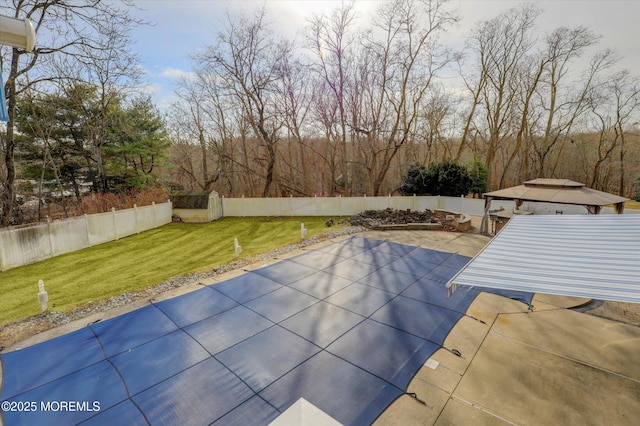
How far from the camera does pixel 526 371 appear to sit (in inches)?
172

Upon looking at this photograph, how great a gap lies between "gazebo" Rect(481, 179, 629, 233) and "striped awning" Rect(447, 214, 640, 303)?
391 cm

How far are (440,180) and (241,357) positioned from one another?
57.0ft

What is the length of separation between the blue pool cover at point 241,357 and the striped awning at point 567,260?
1.76 metres

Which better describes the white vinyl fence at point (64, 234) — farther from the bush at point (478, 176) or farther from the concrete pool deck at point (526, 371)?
the bush at point (478, 176)

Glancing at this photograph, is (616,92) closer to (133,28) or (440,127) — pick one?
(440,127)

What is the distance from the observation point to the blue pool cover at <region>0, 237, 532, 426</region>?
12.2 feet

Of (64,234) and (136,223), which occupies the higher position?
(64,234)

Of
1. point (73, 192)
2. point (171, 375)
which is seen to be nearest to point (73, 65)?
point (73, 192)

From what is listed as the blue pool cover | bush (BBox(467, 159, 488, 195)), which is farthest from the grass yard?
bush (BBox(467, 159, 488, 195))

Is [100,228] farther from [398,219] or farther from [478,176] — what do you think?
[478,176]

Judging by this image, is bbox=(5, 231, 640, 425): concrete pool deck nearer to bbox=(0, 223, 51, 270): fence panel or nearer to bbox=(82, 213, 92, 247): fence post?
bbox=(0, 223, 51, 270): fence panel

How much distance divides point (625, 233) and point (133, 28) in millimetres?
15903

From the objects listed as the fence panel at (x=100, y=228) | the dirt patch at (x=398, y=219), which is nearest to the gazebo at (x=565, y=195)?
the dirt patch at (x=398, y=219)

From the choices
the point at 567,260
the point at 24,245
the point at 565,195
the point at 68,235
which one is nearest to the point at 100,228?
the point at 68,235
